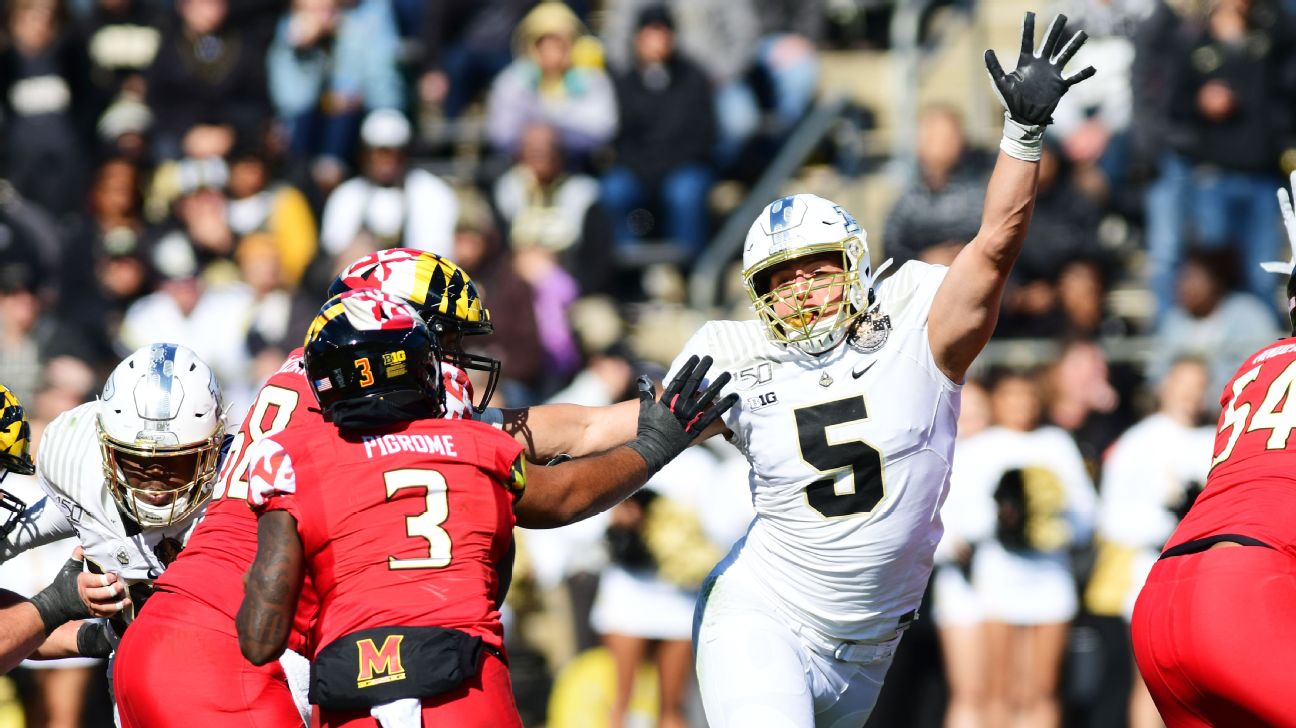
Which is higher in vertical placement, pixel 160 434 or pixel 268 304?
pixel 160 434

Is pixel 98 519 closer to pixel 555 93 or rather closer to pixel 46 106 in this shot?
pixel 555 93

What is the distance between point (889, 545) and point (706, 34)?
21.8ft

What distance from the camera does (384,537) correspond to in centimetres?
442

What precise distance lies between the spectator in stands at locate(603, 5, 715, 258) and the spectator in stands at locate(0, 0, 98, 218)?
11.8 feet

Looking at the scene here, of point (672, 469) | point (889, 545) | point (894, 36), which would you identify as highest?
point (894, 36)

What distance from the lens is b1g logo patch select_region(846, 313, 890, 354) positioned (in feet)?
17.7

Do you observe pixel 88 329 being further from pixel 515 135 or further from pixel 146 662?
pixel 146 662

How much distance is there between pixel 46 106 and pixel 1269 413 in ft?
30.1

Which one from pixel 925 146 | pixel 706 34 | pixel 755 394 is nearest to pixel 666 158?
pixel 706 34

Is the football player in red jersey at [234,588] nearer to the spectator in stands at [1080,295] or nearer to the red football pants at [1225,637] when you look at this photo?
the red football pants at [1225,637]

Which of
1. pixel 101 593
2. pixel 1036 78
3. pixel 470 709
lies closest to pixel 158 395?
pixel 101 593

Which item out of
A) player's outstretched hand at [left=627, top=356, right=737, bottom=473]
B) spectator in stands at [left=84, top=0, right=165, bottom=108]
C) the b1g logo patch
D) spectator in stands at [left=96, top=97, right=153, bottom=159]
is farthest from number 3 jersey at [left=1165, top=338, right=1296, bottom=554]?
spectator in stands at [left=84, top=0, right=165, bottom=108]

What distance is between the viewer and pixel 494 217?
10.9 metres

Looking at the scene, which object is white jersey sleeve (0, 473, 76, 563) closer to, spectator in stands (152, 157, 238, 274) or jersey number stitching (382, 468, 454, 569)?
jersey number stitching (382, 468, 454, 569)
